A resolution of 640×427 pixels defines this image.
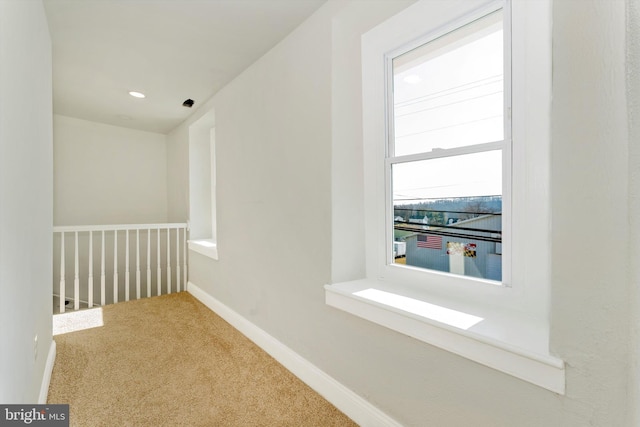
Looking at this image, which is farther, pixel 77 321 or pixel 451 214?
pixel 77 321

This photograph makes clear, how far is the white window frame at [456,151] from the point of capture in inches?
43.1

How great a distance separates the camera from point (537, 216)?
1018 mm

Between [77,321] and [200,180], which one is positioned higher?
[200,180]

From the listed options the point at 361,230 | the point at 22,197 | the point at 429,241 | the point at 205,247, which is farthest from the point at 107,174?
the point at 429,241

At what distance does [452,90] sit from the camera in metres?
1.28

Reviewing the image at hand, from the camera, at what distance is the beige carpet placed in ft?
4.76

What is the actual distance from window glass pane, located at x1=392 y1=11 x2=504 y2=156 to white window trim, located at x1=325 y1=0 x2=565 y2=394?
0.23ft

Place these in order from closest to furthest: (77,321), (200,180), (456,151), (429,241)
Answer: (456,151)
(429,241)
(77,321)
(200,180)

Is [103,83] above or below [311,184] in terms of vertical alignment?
above

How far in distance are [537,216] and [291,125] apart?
1358 millimetres

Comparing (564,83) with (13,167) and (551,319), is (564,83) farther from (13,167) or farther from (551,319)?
(13,167)

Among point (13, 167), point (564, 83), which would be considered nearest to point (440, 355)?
point (564, 83)

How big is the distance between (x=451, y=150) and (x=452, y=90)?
10.4 inches

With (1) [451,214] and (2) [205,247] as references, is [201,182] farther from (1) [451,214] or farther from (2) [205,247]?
(1) [451,214]
